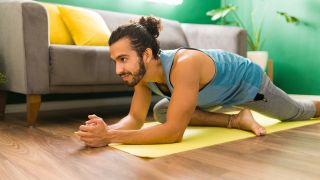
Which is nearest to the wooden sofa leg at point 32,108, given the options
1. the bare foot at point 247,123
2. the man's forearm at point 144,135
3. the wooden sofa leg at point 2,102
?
the wooden sofa leg at point 2,102

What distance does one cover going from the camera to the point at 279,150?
128cm

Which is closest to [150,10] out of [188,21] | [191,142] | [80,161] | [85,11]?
[188,21]

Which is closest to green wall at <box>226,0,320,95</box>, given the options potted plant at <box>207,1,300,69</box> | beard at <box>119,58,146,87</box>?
potted plant at <box>207,1,300,69</box>

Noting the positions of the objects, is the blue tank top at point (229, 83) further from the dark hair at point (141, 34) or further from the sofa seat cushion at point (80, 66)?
the sofa seat cushion at point (80, 66)

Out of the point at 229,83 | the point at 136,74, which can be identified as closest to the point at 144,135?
the point at 136,74

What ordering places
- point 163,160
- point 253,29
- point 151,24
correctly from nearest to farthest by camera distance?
point 163,160, point 151,24, point 253,29

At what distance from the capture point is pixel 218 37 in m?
2.80

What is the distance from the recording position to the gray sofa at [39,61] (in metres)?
1.77

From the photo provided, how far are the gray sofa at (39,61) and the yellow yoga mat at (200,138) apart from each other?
683mm

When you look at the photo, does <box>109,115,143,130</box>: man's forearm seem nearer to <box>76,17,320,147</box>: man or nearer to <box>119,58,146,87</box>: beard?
<box>76,17,320,147</box>: man

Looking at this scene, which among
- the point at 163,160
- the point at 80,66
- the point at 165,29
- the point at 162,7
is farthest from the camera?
the point at 162,7

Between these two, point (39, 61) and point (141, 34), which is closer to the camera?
point (141, 34)

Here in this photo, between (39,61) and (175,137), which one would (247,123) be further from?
(39,61)

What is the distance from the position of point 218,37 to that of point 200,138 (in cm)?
150
